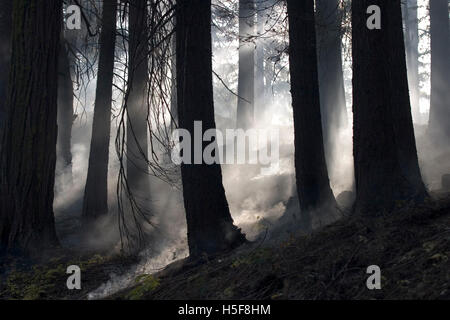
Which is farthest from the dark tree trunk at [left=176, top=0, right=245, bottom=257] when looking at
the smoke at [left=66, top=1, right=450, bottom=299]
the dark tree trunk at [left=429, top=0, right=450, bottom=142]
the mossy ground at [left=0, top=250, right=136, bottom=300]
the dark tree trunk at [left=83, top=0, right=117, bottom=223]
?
the dark tree trunk at [left=429, top=0, right=450, bottom=142]

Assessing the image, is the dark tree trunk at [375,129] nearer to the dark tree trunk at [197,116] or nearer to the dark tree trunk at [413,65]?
the dark tree trunk at [197,116]

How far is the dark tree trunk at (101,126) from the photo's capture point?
13.7 m

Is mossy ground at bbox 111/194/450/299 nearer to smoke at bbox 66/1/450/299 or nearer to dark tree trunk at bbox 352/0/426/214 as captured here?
dark tree trunk at bbox 352/0/426/214

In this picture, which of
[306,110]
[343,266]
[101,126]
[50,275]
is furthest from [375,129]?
[101,126]

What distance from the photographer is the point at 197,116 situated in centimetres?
859

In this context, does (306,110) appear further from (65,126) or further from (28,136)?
(65,126)

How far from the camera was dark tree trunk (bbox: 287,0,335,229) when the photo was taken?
1068 centimetres

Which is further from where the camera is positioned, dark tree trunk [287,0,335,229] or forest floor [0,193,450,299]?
dark tree trunk [287,0,335,229]

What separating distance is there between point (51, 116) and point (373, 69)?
17.6 ft

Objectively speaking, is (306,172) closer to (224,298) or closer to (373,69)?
(373,69)

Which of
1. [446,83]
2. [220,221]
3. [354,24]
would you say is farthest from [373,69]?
[446,83]

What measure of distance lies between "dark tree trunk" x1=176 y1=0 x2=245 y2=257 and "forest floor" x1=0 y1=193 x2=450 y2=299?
64 cm

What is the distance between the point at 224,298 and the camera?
5453 mm
